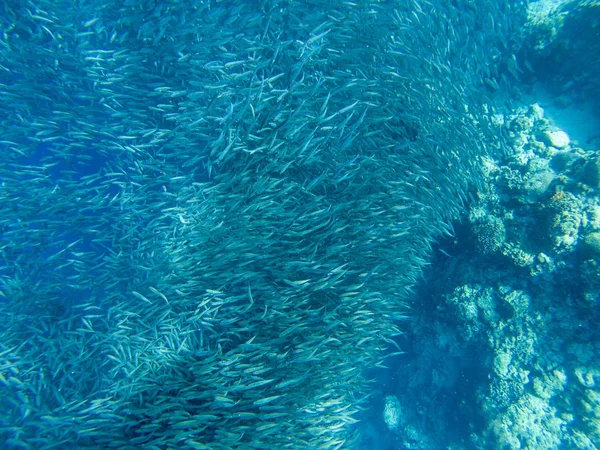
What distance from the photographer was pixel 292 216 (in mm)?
6012

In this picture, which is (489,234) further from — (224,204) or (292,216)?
(224,204)

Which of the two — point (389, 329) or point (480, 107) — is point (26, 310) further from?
point (480, 107)

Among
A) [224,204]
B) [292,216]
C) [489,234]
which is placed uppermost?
[489,234]

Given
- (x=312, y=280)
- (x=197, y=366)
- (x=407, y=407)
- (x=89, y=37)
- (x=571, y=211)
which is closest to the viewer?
(x=197, y=366)

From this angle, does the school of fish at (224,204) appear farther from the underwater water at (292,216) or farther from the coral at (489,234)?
the coral at (489,234)

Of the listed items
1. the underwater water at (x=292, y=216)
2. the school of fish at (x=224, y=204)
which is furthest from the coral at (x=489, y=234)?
the school of fish at (x=224, y=204)

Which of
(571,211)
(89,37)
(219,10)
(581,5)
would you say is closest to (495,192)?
(571,211)

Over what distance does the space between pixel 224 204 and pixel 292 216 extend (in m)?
1.50

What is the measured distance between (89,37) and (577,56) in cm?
1337

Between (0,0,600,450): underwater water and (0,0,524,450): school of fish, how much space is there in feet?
0.19

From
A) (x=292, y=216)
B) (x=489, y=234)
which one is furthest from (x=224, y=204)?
(x=489, y=234)

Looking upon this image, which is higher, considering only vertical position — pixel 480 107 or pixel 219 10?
pixel 480 107

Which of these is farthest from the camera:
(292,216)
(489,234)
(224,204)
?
(489,234)

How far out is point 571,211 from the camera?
6992 millimetres
